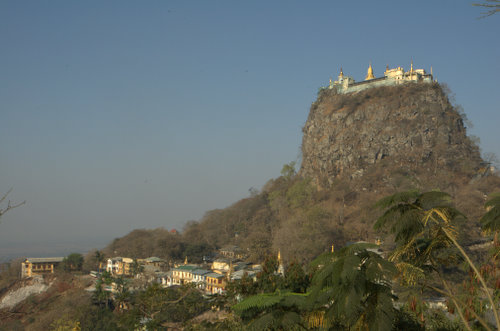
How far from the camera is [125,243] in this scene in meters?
70.4

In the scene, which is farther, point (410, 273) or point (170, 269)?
point (170, 269)

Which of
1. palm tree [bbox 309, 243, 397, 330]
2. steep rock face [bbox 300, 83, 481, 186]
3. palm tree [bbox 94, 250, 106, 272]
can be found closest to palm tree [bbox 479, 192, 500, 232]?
palm tree [bbox 309, 243, 397, 330]

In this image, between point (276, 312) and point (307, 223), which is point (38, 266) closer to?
point (307, 223)

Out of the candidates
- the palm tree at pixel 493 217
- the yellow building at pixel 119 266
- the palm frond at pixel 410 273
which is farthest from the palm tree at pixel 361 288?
the yellow building at pixel 119 266

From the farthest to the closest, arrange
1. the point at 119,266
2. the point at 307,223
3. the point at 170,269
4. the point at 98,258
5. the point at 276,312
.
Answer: the point at 98,258
the point at 119,266
the point at 170,269
the point at 307,223
the point at 276,312

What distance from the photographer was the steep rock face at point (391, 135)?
201 ft

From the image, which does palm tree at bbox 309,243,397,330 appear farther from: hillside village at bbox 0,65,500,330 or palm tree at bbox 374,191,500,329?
hillside village at bbox 0,65,500,330

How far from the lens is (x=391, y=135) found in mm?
65312

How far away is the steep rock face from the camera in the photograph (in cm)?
6116

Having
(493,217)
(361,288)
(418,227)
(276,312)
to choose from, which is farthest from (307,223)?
(361,288)

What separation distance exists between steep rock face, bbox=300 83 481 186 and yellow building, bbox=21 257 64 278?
1652 inches

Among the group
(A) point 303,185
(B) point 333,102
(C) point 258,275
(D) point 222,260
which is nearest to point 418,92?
(B) point 333,102

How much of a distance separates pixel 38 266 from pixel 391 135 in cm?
5548

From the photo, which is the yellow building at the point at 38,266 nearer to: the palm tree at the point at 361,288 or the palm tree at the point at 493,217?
the palm tree at the point at 361,288
